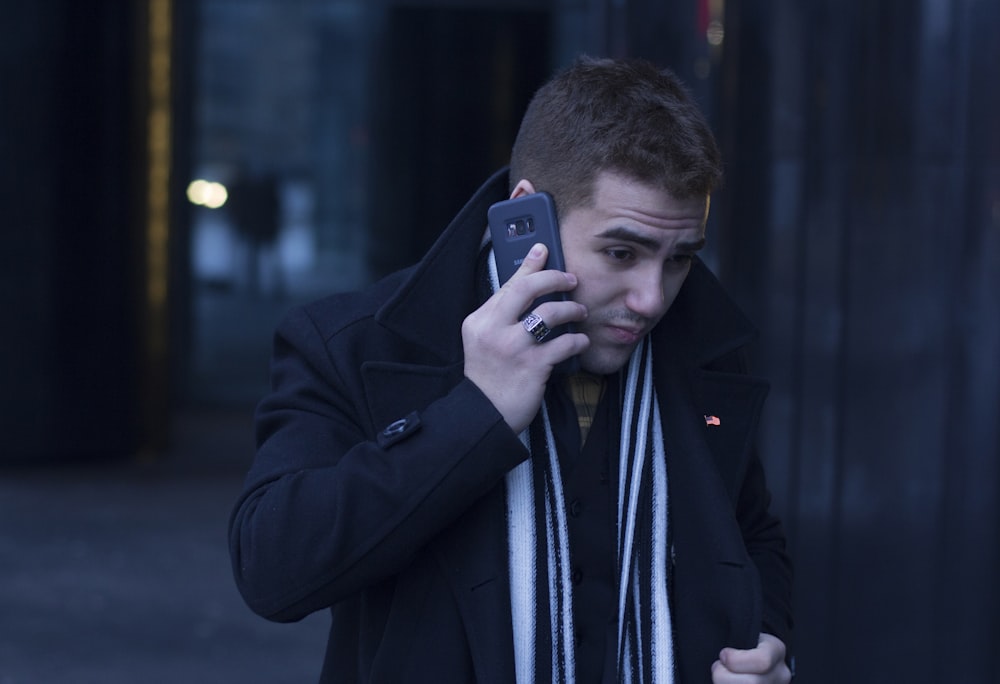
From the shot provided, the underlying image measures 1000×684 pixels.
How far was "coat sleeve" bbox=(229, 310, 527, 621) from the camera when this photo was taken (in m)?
1.99

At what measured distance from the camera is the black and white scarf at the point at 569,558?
2088mm

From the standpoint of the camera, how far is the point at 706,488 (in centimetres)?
224

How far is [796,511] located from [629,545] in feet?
8.65

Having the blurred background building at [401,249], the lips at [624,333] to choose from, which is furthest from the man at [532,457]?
the blurred background building at [401,249]

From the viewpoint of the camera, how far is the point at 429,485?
2.00m

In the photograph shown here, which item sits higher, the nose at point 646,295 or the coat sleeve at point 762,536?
the nose at point 646,295

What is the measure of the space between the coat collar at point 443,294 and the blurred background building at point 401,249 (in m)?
2.35

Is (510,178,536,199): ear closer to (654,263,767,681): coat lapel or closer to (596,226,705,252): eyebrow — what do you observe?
(596,226,705,252): eyebrow

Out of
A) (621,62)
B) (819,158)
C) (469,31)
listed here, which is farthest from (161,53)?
(621,62)

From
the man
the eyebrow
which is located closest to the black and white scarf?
the man

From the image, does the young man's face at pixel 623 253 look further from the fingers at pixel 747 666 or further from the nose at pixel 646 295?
the fingers at pixel 747 666

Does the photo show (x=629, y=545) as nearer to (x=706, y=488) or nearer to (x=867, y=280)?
(x=706, y=488)

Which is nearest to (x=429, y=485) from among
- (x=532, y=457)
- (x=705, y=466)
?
(x=532, y=457)

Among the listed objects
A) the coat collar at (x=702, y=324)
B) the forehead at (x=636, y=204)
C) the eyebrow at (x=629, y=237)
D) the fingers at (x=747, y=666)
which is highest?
the forehead at (x=636, y=204)
